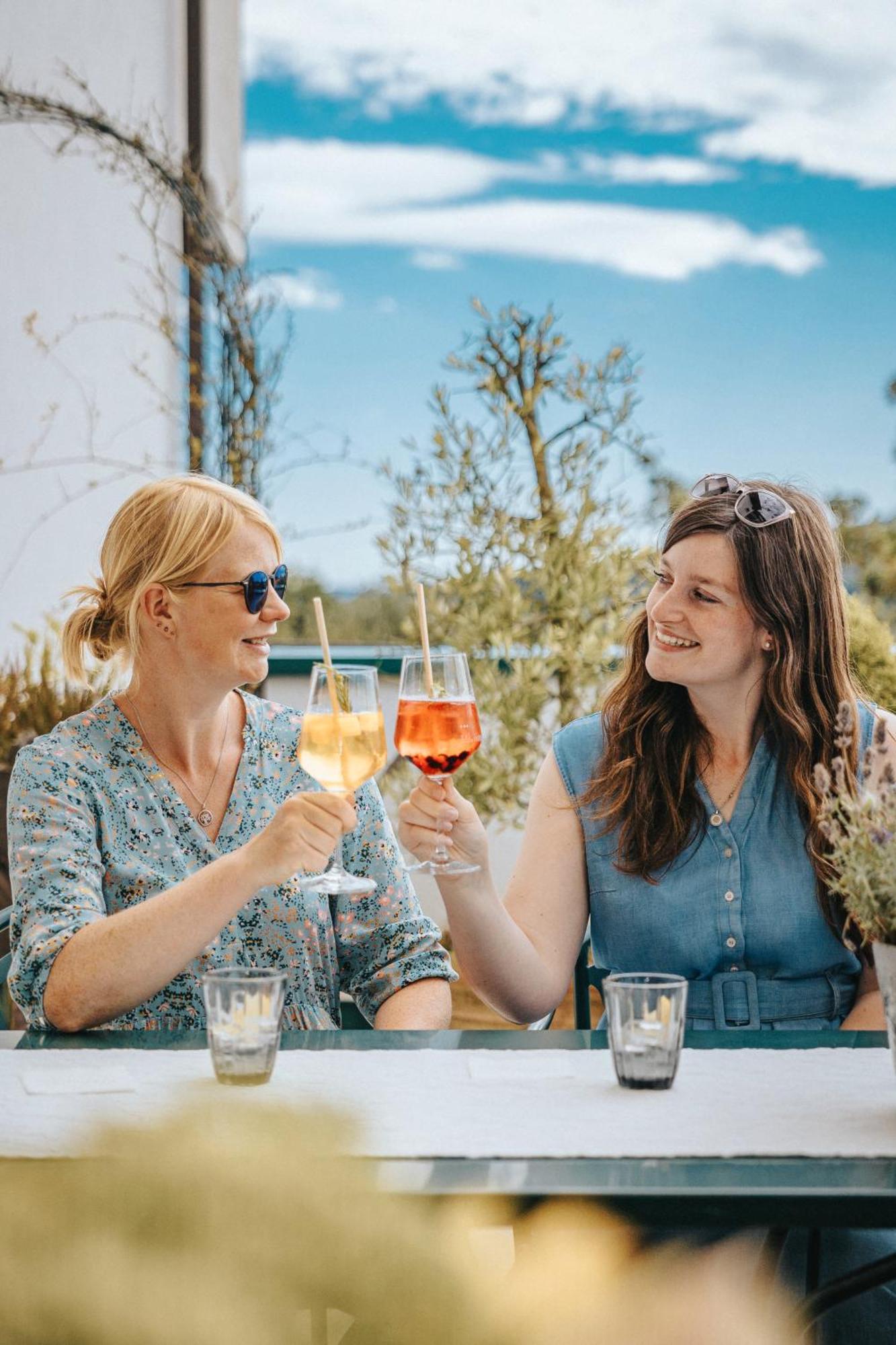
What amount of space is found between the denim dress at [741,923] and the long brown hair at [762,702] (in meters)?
0.03

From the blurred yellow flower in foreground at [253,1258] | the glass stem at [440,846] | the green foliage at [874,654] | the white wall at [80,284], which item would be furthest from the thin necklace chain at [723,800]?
the white wall at [80,284]

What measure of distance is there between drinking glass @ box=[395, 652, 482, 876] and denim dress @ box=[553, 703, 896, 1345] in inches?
14.7

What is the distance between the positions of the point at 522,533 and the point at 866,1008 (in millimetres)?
2669

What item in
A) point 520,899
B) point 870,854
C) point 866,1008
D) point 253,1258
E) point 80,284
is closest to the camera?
point 253,1258

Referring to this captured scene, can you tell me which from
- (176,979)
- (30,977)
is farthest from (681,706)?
(30,977)

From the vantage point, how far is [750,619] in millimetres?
1993

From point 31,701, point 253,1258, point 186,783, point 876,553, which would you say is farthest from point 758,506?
point 876,553

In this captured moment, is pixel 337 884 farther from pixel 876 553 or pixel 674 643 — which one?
pixel 876 553

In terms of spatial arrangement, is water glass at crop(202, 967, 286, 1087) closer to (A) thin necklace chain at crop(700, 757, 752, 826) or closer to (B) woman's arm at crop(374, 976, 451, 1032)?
(B) woman's arm at crop(374, 976, 451, 1032)

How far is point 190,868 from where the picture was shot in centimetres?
185

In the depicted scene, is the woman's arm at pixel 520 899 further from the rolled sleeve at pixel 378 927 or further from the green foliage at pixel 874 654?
the green foliage at pixel 874 654

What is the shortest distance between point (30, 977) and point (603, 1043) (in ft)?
2.23

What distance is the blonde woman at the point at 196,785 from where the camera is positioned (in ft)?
5.82

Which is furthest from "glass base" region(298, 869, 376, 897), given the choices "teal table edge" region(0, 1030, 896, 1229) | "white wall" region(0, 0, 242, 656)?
"white wall" region(0, 0, 242, 656)
